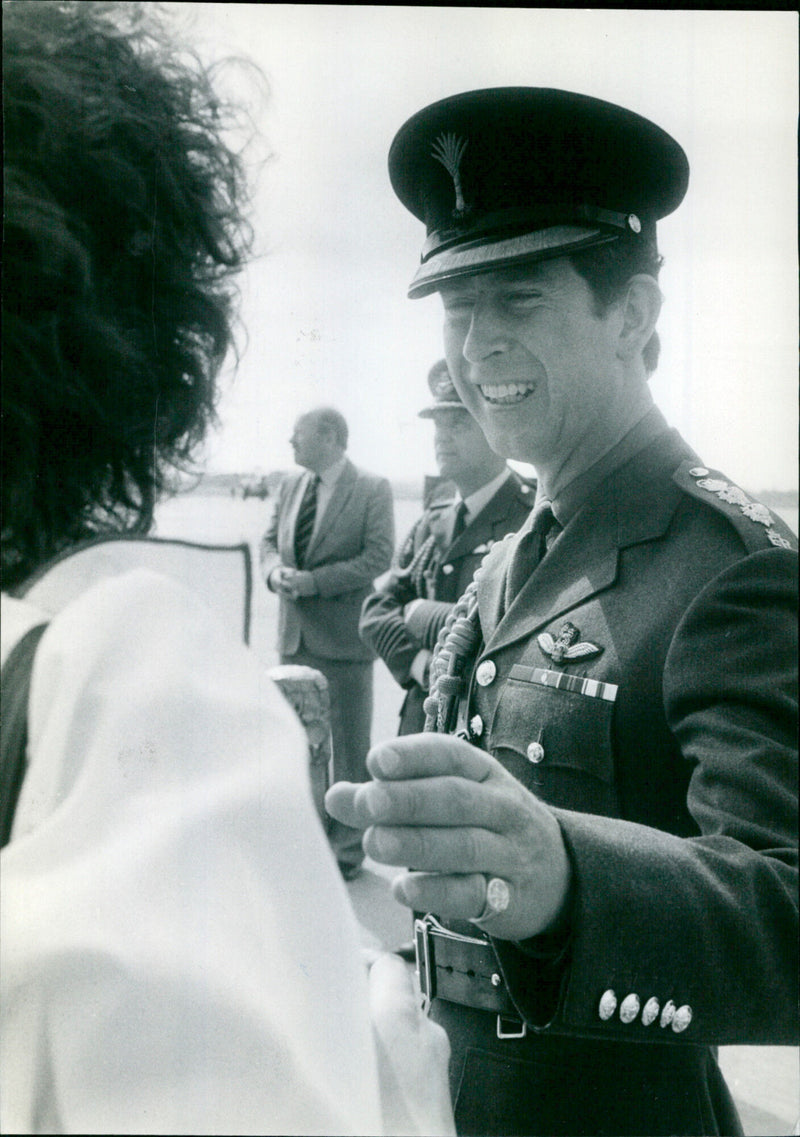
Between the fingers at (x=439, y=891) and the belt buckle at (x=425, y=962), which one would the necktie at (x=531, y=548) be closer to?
the belt buckle at (x=425, y=962)

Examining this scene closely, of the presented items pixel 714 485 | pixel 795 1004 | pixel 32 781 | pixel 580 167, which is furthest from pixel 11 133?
pixel 795 1004

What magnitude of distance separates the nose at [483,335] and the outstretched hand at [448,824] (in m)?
0.64

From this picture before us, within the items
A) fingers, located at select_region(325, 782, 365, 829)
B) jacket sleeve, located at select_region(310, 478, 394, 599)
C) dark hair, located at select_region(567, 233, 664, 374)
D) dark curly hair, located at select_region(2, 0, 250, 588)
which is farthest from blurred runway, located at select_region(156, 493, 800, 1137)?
dark hair, located at select_region(567, 233, 664, 374)

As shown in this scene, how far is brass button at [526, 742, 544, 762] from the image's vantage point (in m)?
1.19

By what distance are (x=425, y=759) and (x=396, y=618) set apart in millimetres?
1554

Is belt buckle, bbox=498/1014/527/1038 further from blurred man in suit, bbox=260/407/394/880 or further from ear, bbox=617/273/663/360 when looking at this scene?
ear, bbox=617/273/663/360

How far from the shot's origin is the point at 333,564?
1747 millimetres

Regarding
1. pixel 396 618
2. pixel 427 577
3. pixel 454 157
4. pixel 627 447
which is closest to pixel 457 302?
pixel 454 157

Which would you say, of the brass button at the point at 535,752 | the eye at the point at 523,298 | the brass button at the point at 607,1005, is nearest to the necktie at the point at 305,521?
the eye at the point at 523,298

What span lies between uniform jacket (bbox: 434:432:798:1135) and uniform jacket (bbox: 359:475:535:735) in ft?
1.90

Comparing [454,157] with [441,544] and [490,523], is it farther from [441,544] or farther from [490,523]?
[441,544]

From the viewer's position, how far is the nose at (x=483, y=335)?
1.27m

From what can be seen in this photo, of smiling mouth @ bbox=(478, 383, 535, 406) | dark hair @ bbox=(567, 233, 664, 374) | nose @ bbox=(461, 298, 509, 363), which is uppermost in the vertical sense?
dark hair @ bbox=(567, 233, 664, 374)

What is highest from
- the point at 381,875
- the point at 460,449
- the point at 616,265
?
the point at 616,265
